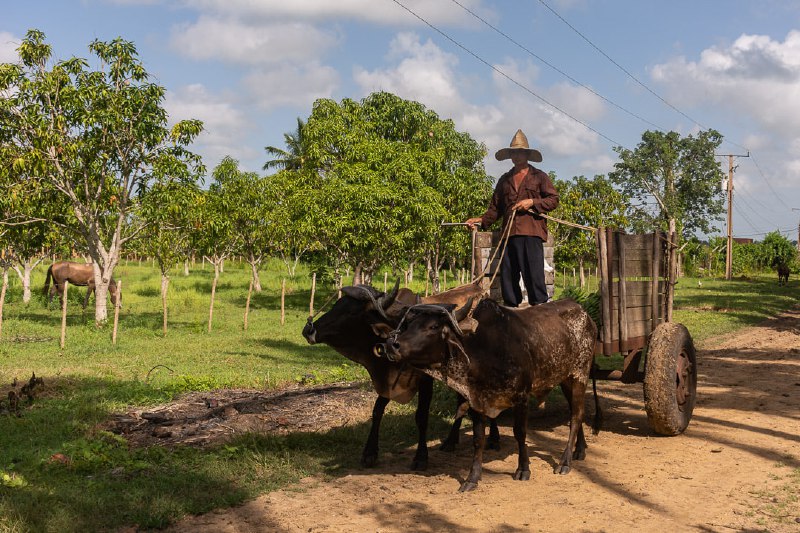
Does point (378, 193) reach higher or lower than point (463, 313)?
higher

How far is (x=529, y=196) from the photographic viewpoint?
6.99 m

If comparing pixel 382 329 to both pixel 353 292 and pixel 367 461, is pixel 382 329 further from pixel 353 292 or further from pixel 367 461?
pixel 367 461

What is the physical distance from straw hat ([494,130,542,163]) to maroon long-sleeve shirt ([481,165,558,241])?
4.8 inches

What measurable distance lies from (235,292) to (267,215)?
5679 mm

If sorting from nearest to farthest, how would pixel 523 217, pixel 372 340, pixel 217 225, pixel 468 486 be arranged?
pixel 468 486 → pixel 372 340 → pixel 523 217 → pixel 217 225

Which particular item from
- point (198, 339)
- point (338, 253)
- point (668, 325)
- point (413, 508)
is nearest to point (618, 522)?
point (413, 508)

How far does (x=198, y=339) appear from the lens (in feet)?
55.8

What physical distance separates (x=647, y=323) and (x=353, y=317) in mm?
3386

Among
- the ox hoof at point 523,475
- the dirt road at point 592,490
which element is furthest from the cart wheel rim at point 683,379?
the ox hoof at point 523,475

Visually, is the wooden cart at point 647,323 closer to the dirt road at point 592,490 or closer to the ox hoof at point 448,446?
the dirt road at point 592,490

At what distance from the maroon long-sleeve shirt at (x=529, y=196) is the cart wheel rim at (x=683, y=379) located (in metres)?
1.94

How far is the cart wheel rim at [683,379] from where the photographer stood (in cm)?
712

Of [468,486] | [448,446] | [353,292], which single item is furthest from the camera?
[448,446]

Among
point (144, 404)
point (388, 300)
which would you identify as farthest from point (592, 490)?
point (144, 404)
